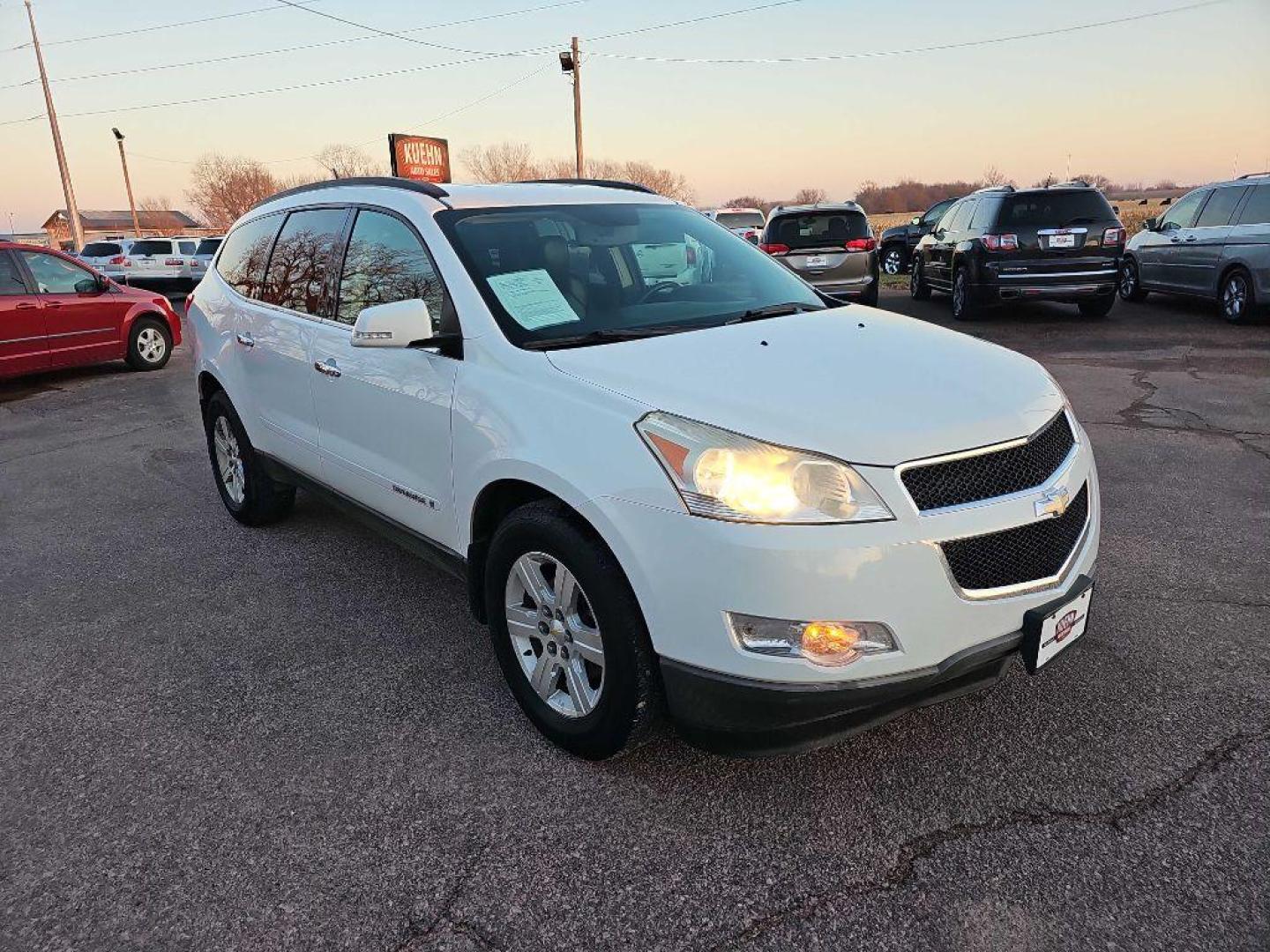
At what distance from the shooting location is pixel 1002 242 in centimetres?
1195

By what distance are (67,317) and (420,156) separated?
15.6m

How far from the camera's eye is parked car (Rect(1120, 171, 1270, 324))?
11211 mm

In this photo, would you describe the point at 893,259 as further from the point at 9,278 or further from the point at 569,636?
the point at 569,636

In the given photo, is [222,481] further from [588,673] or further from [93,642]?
[588,673]

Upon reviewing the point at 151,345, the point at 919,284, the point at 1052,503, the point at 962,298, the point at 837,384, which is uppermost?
the point at 837,384

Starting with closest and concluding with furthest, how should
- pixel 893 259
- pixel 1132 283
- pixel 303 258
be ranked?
pixel 303 258 → pixel 1132 283 → pixel 893 259

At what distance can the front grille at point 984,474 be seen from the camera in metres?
2.34

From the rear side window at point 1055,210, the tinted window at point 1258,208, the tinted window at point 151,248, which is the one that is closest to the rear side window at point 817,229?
the rear side window at point 1055,210

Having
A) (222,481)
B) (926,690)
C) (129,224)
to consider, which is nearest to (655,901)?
(926,690)

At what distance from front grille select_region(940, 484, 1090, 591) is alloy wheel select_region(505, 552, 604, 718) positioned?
1.02 m

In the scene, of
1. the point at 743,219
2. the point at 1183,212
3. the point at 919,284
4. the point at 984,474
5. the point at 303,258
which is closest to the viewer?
the point at 984,474

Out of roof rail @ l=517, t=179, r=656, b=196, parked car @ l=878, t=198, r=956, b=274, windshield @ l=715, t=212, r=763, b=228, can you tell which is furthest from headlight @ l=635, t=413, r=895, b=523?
windshield @ l=715, t=212, r=763, b=228

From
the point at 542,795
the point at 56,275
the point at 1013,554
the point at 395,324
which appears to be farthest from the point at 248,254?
the point at 56,275

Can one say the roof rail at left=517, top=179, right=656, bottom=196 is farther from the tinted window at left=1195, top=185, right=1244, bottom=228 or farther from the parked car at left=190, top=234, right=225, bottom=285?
the parked car at left=190, top=234, right=225, bottom=285
